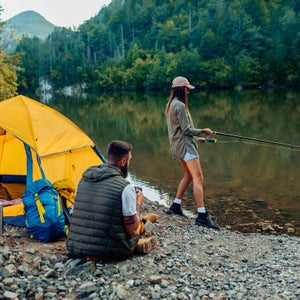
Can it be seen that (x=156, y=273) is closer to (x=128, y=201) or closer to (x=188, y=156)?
(x=128, y=201)

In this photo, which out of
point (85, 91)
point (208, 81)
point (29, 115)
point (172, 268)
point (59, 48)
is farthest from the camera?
point (59, 48)

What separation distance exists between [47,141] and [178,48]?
10266cm

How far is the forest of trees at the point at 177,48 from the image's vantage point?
78500mm

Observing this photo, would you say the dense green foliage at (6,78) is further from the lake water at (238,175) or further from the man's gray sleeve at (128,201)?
the man's gray sleeve at (128,201)

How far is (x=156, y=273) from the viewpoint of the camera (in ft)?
16.5

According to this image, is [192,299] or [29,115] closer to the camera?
[192,299]

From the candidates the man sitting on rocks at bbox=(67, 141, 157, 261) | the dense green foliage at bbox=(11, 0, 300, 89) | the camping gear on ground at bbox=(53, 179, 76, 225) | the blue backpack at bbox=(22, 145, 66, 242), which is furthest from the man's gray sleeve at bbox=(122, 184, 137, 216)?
the dense green foliage at bbox=(11, 0, 300, 89)

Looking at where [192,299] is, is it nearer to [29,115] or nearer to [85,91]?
[29,115]

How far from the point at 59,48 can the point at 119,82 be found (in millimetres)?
45245

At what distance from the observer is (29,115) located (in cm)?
795

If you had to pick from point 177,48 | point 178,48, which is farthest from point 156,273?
point 177,48

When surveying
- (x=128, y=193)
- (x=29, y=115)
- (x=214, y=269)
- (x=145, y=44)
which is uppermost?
(x=145, y=44)

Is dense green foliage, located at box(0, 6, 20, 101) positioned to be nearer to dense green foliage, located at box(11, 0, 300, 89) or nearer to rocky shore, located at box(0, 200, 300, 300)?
dense green foliage, located at box(11, 0, 300, 89)

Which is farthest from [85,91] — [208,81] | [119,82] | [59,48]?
[208,81]
